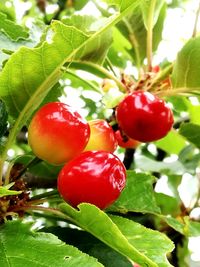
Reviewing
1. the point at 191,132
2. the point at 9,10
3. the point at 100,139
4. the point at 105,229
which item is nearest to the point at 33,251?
the point at 105,229

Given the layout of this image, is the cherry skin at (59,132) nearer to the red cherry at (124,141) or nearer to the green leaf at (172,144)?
the red cherry at (124,141)

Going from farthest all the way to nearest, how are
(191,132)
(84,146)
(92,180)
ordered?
(191,132) < (84,146) < (92,180)

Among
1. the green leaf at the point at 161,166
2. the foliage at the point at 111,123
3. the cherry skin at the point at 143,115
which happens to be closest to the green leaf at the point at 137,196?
the foliage at the point at 111,123

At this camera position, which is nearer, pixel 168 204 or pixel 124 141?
pixel 124 141

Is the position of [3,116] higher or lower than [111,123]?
higher

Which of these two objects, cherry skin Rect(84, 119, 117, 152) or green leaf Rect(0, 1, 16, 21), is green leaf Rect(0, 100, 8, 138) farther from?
green leaf Rect(0, 1, 16, 21)

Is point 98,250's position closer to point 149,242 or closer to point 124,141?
point 149,242

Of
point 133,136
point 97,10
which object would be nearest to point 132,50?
point 97,10
